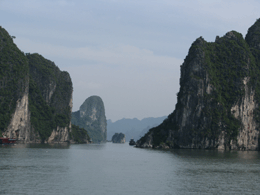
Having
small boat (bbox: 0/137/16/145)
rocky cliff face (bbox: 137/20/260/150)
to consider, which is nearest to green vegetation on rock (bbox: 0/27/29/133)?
small boat (bbox: 0/137/16/145)

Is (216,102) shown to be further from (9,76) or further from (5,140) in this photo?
(9,76)

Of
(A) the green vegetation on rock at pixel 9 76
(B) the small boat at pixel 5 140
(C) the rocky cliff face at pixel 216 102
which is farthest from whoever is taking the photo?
(A) the green vegetation on rock at pixel 9 76

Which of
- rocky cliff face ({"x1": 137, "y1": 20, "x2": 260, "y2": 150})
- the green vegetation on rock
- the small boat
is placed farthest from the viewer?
the green vegetation on rock

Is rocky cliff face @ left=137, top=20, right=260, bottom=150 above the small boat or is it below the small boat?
above

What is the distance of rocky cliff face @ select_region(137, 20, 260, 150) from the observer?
132000mm

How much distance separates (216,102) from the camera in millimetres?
133750

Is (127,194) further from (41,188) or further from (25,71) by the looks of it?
(25,71)

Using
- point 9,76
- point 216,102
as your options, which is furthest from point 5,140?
point 216,102

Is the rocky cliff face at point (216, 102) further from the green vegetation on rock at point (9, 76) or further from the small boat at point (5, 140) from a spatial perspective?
the green vegetation on rock at point (9, 76)

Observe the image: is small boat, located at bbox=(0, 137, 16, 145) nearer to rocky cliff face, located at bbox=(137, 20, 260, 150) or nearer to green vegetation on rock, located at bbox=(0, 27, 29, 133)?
green vegetation on rock, located at bbox=(0, 27, 29, 133)

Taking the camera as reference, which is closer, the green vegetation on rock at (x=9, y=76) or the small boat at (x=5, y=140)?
the small boat at (x=5, y=140)

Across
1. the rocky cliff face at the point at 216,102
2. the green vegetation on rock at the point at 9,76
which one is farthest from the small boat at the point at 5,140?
the rocky cliff face at the point at 216,102

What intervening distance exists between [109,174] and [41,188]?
567 inches

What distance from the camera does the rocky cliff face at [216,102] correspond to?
132 m
